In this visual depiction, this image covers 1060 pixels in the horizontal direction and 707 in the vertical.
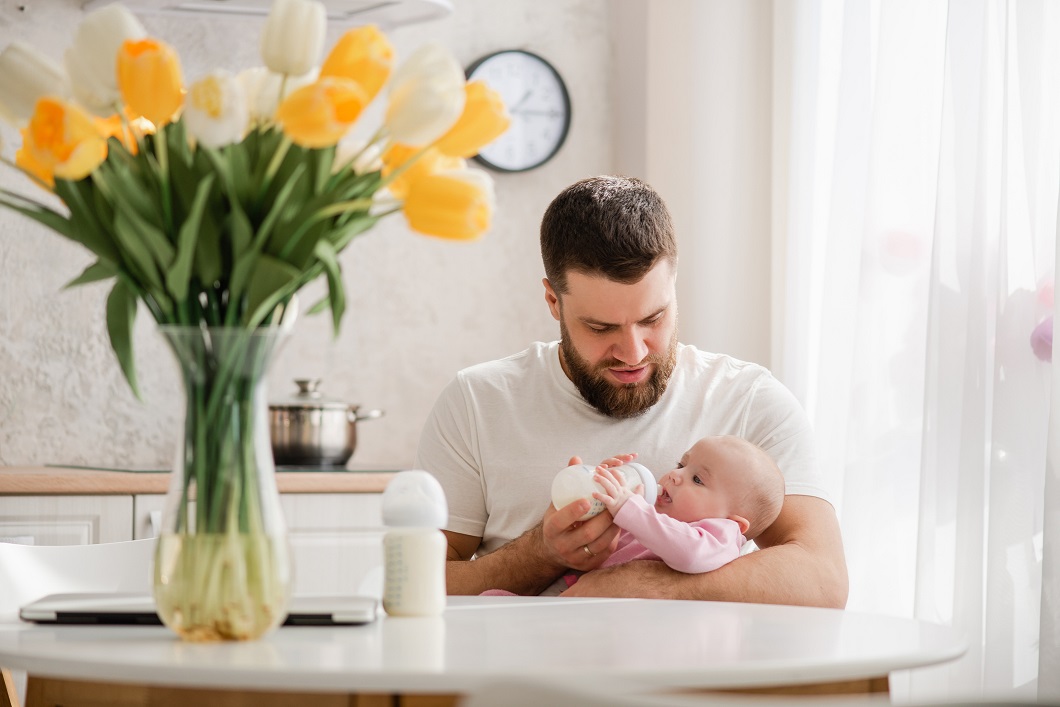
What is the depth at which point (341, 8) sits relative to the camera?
10.5 feet

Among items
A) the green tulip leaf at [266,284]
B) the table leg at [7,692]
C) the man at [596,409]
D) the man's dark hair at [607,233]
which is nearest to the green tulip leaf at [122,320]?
the green tulip leaf at [266,284]

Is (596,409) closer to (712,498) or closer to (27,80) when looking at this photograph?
(712,498)

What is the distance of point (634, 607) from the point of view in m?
1.59

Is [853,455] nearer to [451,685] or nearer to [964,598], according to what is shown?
[964,598]

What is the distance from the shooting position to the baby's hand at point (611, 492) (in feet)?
5.95

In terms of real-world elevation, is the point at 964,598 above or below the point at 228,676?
below

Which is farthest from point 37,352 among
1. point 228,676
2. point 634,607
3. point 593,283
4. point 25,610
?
point 228,676

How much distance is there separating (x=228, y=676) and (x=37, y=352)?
97.8 inches

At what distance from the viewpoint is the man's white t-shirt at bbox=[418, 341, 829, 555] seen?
2.18 meters

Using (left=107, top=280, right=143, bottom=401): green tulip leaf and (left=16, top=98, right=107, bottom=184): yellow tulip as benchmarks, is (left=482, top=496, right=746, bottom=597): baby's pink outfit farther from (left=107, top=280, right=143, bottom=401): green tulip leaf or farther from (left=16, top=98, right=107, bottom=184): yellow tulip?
(left=16, top=98, right=107, bottom=184): yellow tulip

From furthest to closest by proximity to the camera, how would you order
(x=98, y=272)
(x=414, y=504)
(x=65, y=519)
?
(x=65, y=519)
(x=414, y=504)
(x=98, y=272)

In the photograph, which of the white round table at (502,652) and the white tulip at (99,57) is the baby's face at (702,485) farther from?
the white tulip at (99,57)

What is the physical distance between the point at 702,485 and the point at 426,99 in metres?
0.99

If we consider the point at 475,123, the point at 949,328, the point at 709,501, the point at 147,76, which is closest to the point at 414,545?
the point at 475,123
